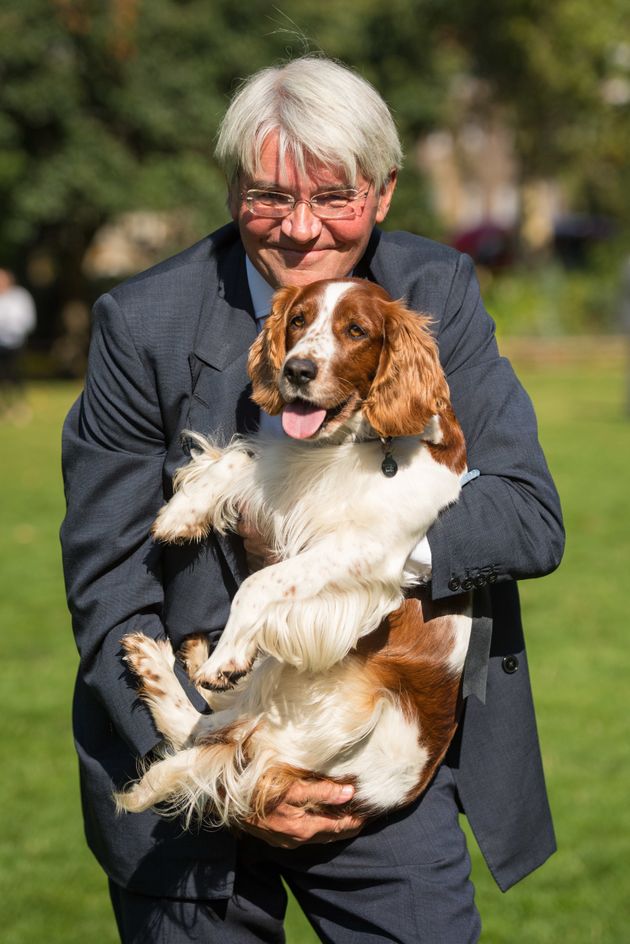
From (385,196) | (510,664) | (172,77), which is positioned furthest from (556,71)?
(510,664)

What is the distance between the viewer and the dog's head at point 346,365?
3148mm

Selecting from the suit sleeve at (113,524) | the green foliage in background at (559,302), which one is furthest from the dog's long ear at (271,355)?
the green foliage in background at (559,302)

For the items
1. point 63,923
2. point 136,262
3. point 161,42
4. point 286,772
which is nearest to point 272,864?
point 286,772

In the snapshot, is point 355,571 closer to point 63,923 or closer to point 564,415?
point 63,923

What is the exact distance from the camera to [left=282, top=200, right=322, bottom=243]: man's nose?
10.6 feet

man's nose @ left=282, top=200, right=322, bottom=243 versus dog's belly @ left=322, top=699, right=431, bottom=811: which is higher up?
man's nose @ left=282, top=200, right=322, bottom=243

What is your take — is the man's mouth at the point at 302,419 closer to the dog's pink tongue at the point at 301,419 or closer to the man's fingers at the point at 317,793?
the dog's pink tongue at the point at 301,419

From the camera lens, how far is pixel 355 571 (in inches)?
122

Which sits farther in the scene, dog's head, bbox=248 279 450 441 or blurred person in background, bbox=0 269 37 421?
blurred person in background, bbox=0 269 37 421

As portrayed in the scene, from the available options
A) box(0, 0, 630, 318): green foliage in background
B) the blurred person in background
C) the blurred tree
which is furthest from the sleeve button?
the blurred tree

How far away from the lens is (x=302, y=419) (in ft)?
10.4

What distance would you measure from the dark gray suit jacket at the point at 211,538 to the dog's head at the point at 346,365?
17 cm

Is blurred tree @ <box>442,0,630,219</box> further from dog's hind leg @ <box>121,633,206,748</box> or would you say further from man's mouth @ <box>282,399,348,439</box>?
A: dog's hind leg @ <box>121,633,206,748</box>

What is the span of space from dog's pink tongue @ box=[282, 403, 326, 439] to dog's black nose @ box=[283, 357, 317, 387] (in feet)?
0.24
